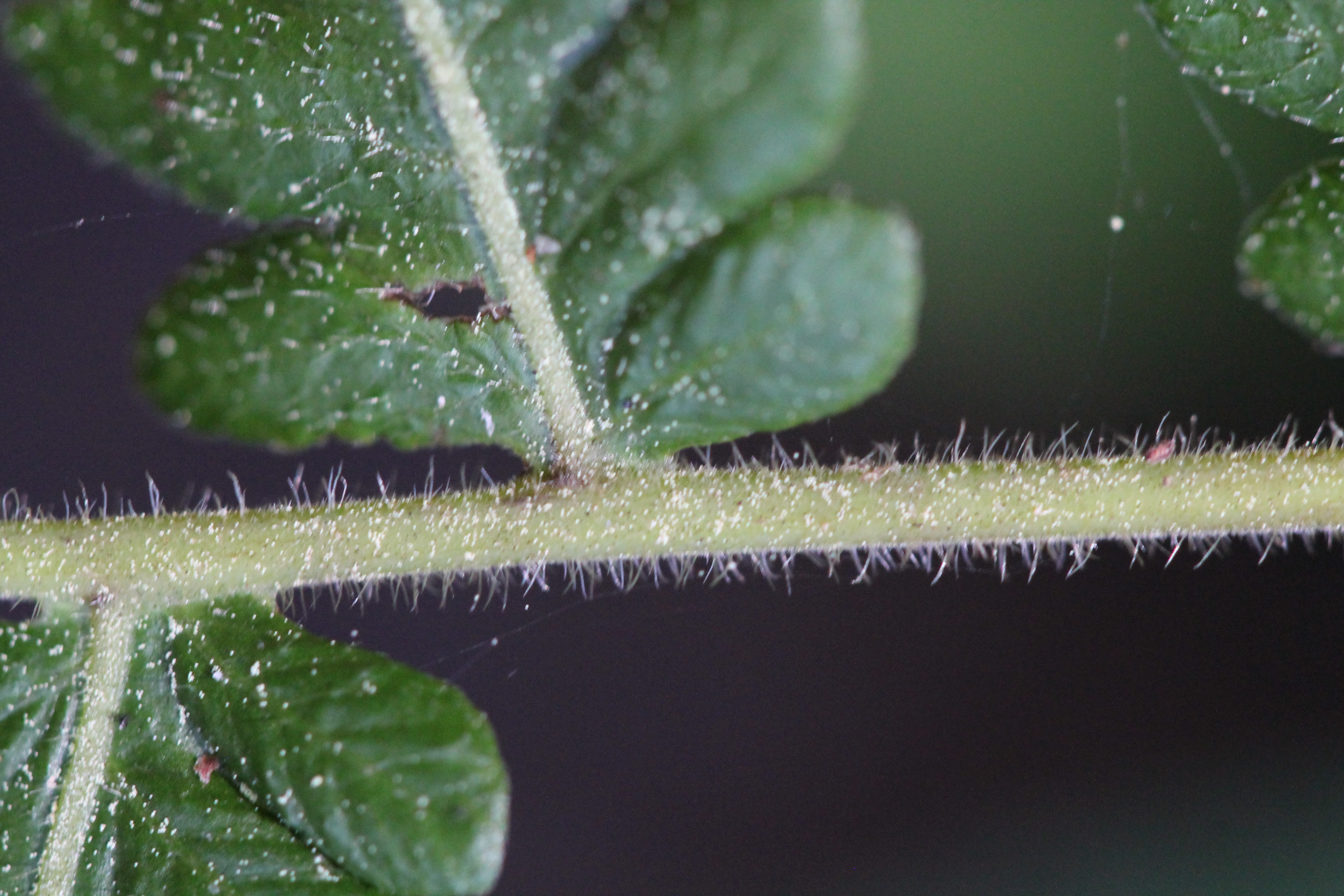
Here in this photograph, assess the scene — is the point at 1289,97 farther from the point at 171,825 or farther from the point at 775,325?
the point at 171,825

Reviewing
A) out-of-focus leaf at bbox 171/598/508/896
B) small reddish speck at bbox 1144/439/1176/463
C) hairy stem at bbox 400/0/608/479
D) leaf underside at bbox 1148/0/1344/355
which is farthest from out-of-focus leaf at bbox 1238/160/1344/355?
out-of-focus leaf at bbox 171/598/508/896

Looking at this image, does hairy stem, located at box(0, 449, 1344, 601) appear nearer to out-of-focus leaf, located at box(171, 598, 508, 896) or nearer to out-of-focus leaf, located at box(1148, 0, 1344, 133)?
out-of-focus leaf, located at box(171, 598, 508, 896)

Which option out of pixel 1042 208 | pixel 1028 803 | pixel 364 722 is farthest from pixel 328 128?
pixel 1028 803

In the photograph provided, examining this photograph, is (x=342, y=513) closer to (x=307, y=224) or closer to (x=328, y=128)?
(x=307, y=224)

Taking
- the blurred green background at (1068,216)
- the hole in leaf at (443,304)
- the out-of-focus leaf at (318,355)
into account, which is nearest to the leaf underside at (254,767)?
the out-of-focus leaf at (318,355)

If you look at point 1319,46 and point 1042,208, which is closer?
point 1319,46
